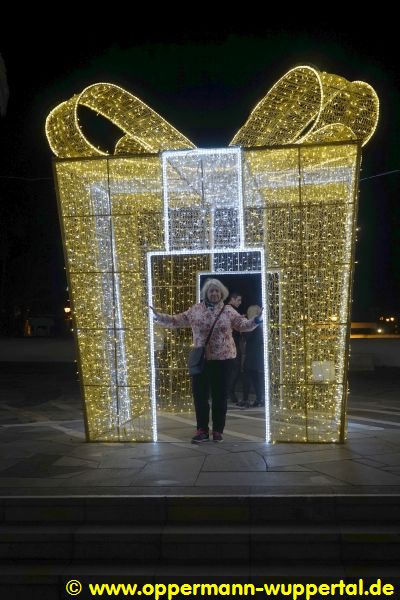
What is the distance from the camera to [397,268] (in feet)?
102

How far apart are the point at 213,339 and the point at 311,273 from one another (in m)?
1.19

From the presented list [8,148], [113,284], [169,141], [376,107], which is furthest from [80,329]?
[8,148]

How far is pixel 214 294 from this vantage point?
707 centimetres

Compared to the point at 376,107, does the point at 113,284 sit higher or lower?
lower

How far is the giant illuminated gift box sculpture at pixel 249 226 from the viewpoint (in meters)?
6.86

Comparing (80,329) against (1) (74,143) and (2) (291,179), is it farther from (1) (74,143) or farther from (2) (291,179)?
(2) (291,179)
